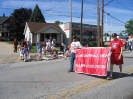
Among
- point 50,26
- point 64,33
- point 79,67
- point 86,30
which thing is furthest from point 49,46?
point 86,30

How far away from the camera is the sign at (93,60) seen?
8.38 meters

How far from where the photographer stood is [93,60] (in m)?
8.77

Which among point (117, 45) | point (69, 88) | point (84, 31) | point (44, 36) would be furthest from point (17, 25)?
point (69, 88)

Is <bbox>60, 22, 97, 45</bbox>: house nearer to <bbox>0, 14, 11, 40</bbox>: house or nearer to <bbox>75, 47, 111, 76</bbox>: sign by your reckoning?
<bbox>0, 14, 11, 40</bbox>: house

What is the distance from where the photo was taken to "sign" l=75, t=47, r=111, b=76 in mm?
8375

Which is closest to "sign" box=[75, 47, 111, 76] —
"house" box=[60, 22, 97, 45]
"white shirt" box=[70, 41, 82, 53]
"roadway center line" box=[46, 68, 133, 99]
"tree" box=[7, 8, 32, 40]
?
"white shirt" box=[70, 41, 82, 53]

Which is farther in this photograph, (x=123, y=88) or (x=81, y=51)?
(x=81, y=51)

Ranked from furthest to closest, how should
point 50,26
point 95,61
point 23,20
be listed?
point 23,20 → point 50,26 → point 95,61

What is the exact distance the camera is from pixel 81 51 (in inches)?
368

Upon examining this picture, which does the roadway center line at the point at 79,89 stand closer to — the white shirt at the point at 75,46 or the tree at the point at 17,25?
the white shirt at the point at 75,46

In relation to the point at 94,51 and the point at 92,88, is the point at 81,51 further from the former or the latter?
the point at 92,88

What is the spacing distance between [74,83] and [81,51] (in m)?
2.12

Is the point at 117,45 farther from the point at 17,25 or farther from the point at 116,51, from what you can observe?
the point at 17,25

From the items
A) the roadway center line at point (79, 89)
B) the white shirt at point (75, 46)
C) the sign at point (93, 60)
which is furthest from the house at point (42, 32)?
the roadway center line at point (79, 89)
